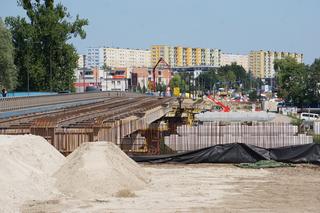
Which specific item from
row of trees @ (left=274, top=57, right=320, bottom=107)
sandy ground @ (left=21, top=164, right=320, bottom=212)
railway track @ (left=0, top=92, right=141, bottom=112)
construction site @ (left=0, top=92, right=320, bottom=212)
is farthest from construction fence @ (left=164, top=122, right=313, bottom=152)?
row of trees @ (left=274, top=57, right=320, bottom=107)

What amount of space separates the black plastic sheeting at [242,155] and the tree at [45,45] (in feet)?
218

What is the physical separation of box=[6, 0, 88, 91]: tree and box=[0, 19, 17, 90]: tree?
39.2 ft

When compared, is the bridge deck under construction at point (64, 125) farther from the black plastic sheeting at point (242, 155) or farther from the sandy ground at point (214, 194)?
the sandy ground at point (214, 194)

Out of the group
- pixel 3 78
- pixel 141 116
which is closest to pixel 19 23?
pixel 3 78

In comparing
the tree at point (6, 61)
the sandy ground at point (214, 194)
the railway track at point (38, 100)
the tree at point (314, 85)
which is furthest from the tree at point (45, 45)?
the sandy ground at point (214, 194)

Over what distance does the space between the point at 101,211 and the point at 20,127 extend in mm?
14063

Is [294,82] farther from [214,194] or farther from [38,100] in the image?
[214,194]

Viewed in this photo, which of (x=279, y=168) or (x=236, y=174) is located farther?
(x=279, y=168)

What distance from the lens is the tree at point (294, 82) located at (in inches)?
4806

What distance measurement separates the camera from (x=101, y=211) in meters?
17.4

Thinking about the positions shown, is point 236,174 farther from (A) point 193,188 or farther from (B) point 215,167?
(A) point 193,188

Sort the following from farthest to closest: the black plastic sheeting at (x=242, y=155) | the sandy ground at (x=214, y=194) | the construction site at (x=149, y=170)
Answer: the black plastic sheeting at (x=242, y=155) → the construction site at (x=149, y=170) → the sandy ground at (x=214, y=194)

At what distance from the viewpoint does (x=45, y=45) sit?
3821 inches

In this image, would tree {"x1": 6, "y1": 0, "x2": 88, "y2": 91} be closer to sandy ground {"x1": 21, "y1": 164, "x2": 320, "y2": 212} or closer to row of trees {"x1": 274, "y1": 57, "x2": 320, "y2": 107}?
row of trees {"x1": 274, "y1": 57, "x2": 320, "y2": 107}
